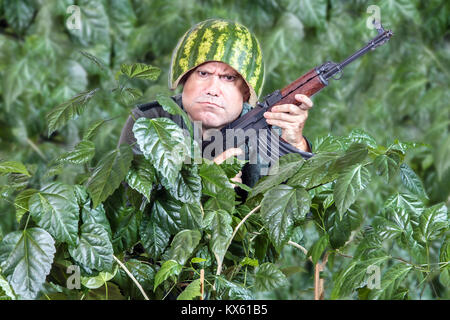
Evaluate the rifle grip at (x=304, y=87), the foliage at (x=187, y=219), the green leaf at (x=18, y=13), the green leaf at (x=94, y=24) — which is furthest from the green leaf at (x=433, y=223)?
the green leaf at (x=18, y=13)

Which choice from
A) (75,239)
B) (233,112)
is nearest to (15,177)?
(75,239)

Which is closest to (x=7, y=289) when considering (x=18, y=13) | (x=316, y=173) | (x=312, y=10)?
(x=316, y=173)

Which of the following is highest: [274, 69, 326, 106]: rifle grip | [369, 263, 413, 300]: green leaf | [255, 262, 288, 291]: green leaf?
[274, 69, 326, 106]: rifle grip

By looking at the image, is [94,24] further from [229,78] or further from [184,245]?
[184,245]

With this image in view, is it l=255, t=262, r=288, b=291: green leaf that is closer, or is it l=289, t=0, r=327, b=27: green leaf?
l=255, t=262, r=288, b=291: green leaf

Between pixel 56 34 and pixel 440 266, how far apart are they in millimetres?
1553

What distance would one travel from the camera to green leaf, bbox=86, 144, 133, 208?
57 centimetres

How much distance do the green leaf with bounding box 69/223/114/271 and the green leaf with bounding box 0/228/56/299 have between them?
1.0 inches

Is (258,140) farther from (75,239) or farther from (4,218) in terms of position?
(4,218)

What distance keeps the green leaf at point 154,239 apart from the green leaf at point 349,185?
148 millimetres

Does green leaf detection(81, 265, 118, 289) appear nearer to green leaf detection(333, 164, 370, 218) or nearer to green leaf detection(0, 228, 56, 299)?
green leaf detection(0, 228, 56, 299)

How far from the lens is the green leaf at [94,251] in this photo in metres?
0.58

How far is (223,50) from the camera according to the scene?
2.64ft

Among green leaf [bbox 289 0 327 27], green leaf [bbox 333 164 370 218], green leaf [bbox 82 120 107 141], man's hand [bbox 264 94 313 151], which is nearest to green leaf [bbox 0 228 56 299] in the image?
green leaf [bbox 82 120 107 141]
